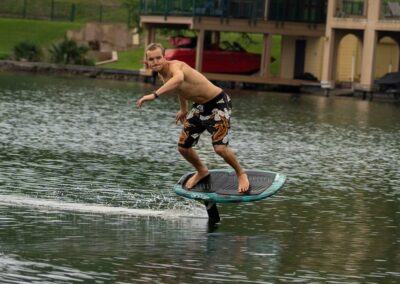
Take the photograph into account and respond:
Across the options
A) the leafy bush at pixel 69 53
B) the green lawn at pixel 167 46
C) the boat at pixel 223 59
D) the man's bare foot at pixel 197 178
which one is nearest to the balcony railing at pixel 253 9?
the boat at pixel 223 59

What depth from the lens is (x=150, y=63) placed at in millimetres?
17609

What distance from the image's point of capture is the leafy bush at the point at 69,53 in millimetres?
79625

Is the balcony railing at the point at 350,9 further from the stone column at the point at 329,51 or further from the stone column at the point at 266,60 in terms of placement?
the stone column at the point at 266,60

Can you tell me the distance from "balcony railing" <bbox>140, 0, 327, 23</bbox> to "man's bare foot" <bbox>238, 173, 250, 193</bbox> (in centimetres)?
4985

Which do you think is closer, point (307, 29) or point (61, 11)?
point (307, 29)

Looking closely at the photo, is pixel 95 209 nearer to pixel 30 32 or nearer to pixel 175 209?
pixel 175 209

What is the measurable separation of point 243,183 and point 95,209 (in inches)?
89.3

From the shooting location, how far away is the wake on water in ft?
62.4

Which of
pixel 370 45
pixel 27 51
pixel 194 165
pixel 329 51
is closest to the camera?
pixel 194 165

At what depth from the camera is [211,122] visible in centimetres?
Result: 1828

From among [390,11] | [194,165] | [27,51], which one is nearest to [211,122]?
[194,165]

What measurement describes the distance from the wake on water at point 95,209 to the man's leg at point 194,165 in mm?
594

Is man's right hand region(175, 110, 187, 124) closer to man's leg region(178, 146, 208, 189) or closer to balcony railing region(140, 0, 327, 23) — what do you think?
man's leg region(178, 146, 208, 189)

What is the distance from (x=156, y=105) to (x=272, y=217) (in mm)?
31712
